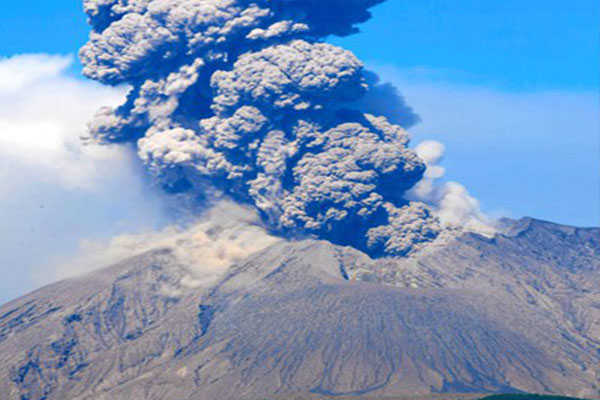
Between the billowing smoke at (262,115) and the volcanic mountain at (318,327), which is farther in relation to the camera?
the billowing smoke at (262,115)

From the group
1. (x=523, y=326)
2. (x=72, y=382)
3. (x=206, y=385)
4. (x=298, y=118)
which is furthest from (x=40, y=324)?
(x=523, y=326)

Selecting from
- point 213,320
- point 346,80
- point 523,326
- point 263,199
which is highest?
point 346,80

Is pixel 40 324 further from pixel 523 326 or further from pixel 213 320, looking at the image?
pixel 523 326

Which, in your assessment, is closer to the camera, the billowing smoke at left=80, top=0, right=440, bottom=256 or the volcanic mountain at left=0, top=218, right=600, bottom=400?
the volcanic mountain at left=0, top=218, right=600, bottom=400

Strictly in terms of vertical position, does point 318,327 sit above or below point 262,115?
below

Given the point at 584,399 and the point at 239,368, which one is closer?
the point at 584,399
